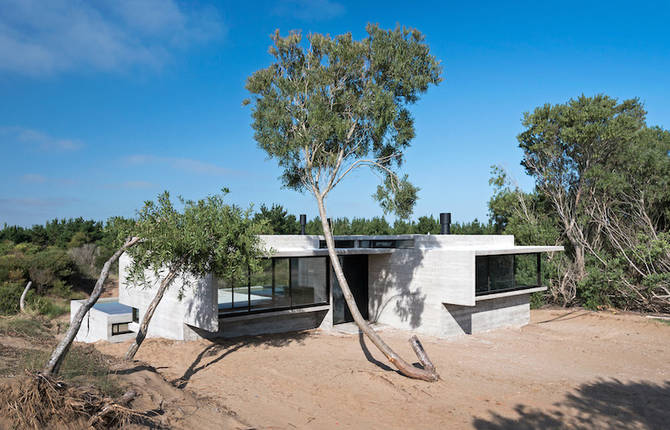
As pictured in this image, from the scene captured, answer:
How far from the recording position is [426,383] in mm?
8922

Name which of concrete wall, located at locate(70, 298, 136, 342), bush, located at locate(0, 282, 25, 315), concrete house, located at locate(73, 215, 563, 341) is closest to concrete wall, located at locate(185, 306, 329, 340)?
concrete house, located at locate(73, 215, 563, 341)

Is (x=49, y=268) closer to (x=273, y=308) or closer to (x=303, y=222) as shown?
(x=303, y=222)

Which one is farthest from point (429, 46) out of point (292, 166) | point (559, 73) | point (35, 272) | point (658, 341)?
point (35, 272)

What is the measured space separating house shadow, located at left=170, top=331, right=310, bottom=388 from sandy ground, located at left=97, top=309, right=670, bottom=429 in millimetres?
25

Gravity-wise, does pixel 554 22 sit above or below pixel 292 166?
above

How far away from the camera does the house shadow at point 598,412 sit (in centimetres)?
713

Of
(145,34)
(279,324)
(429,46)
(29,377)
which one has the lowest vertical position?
(279,324)

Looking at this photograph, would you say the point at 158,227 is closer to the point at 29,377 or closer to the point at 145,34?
the point at 29,377

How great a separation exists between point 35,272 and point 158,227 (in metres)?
21.7

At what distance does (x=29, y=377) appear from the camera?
4828mm

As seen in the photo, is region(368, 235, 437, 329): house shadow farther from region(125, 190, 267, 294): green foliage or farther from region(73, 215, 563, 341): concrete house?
region(125, 190, 267, 294): green foliage

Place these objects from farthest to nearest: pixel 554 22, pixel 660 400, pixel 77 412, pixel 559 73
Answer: pixel 559 73
pixel 554 22
pixel 660 400
pixel 77 412

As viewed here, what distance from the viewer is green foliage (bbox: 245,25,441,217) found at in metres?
10.4

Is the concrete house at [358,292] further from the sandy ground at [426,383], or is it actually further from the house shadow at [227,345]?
the sandy ground at [426,383]
